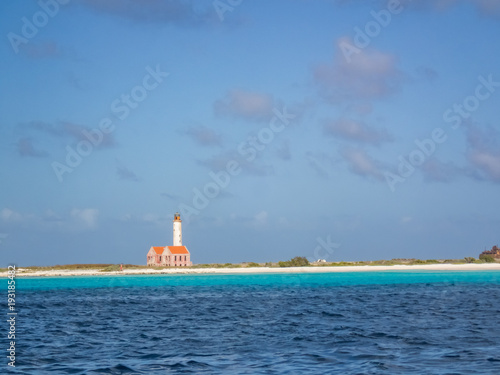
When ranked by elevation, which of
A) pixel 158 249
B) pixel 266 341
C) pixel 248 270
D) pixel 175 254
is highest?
pixel 158 249

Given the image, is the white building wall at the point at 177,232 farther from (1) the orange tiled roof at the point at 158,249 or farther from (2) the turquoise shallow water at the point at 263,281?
(2) the turquoise shallow water at the point at 263,281

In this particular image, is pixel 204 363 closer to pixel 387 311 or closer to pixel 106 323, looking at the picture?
pixel 106 323

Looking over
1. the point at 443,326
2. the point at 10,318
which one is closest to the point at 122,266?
the point at 10,318

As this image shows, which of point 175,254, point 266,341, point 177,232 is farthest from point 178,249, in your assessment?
point 266,341

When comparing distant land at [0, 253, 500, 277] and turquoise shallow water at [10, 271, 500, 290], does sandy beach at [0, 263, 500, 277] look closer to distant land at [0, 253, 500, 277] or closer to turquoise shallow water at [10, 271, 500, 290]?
distant land at [0, 253, 500, 277]

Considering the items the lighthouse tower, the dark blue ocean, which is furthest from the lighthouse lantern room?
the dark blue ocean

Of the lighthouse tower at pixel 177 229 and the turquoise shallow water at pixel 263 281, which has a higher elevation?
the lighthouse tower at pixel 177 229

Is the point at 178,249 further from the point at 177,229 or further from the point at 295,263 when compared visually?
the point at 295,263

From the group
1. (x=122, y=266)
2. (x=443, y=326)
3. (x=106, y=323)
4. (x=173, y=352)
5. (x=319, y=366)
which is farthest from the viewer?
(x=122, y=266)

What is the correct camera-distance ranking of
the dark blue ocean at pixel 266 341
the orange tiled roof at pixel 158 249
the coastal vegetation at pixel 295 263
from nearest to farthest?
the dark blue ocean at pixel 266 341
the orange tiled roof at pixel 158 249
the coastal vegetation at pixel 295 263

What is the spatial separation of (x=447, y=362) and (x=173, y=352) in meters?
10.5

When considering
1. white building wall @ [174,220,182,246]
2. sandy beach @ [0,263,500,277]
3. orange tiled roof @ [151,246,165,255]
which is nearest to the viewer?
sandy beach @ [0,263,500,277]

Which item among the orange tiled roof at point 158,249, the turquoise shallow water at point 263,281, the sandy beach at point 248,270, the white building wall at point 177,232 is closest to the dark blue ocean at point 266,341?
the turquoise shallow water at point 263,281

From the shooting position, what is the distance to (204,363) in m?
20.8
